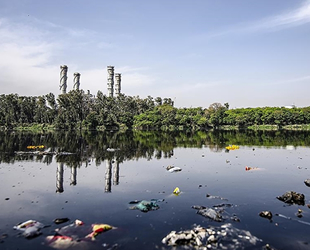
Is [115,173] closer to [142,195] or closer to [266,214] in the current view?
[142,195]

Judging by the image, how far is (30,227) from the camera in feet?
33.3

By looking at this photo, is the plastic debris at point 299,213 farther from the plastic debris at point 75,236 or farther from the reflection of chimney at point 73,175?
the reflection of chimney at point 73,175

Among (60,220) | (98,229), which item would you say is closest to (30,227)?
(60,220)

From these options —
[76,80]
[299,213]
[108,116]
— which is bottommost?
[299,213]

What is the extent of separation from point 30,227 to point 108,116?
76567 millimetres

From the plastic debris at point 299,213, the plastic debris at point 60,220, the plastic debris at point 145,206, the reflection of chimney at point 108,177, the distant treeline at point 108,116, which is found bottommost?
the plastic debris at point 299,213

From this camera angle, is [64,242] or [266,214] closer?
[64,242]

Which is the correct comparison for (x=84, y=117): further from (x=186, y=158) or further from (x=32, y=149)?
(x=186, y=158)

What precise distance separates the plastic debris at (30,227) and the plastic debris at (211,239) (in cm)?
458

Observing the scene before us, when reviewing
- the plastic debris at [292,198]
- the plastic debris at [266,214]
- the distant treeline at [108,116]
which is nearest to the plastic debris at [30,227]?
the plastic debris at [266,214]

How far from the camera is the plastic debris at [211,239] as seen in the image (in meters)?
9.09

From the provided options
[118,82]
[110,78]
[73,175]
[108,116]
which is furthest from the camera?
[118,82]

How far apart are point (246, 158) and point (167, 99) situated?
94.5m

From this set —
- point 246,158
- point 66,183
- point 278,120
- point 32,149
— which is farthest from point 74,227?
point 278,120
